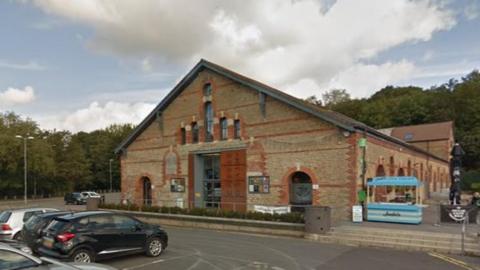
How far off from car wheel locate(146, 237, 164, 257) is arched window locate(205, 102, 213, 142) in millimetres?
15622

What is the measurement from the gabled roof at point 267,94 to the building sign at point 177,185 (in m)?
5.58

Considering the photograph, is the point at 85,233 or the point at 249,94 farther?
the point at 249,94

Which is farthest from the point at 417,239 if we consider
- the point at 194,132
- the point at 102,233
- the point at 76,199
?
the point at 76,199

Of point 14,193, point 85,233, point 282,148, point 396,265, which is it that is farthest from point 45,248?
point 14,193

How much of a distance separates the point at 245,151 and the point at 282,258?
13.6 m

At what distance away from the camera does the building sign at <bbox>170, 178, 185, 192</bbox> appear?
1171 inches

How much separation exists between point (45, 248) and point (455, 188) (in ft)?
64.5

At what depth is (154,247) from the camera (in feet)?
42.2

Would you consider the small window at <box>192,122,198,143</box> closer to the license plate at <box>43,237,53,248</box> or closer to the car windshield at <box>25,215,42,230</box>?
the car windshield at <box>25,215,42,230</box>

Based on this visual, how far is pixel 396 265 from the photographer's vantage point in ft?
38.6

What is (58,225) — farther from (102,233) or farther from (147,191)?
(147,191)

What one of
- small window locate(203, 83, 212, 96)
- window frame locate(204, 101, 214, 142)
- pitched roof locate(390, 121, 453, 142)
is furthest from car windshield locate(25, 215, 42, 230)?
pitched roof locate(390, 121, 453, 142)

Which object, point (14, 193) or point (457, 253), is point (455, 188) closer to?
point (457, 253)

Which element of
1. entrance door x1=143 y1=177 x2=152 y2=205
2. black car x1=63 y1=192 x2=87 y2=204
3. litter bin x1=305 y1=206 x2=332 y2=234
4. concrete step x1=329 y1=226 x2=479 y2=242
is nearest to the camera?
concrete step x1=329 y1=226 x2=479 y2=242
